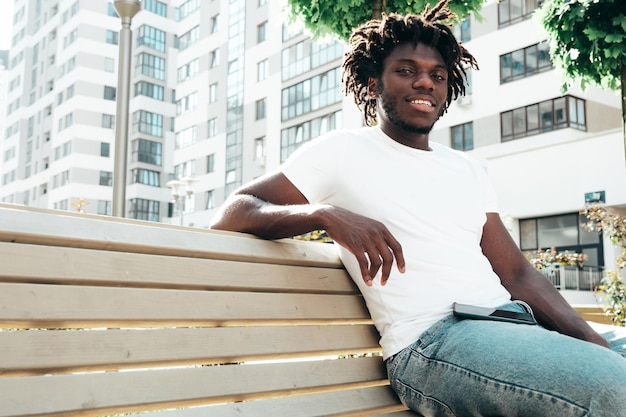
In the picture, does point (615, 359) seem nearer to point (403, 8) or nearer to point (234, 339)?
point (234, 339)

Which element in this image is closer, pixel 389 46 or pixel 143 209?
pixel 389 46

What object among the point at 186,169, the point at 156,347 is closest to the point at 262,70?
the point at 186,169

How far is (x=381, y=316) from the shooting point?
2.57 metres

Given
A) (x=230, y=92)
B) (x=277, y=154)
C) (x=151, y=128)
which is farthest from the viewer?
(x=151, y=128)

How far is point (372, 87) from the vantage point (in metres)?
3.08

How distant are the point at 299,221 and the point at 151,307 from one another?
1.92 ft

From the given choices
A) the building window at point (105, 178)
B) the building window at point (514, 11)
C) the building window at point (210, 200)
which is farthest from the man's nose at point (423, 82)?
the building window at point (105, 178)

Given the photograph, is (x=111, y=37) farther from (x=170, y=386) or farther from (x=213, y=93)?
(x=170, y=386)

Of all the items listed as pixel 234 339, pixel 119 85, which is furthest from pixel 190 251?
pixel 119 85

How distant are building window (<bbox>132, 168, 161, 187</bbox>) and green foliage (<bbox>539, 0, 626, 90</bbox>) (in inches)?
1986

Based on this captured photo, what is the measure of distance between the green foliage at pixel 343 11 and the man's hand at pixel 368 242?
5.44 meters

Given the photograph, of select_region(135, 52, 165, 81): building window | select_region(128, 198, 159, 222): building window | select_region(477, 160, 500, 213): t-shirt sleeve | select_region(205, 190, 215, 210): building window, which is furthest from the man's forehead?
select_region(135, 52, 165, 81): building window

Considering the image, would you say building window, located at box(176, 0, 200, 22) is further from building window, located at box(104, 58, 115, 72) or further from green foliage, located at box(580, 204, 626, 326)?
green foliage, located at box(580, 204, 626, 326)

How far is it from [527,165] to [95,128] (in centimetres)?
4123
